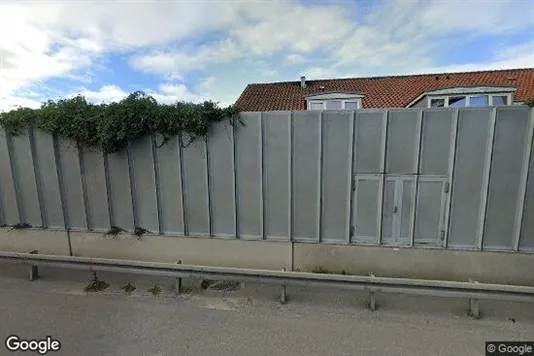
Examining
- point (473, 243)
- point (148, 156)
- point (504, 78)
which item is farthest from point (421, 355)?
point (504, 78)

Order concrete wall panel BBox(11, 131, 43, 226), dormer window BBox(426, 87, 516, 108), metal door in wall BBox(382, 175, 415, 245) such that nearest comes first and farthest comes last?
metal door in wall BBox(382, 175, 415, 245) < concrete wall panel BBox(11, 131, 43, 226) < dormer window BBox(426, 87, 516, 108)

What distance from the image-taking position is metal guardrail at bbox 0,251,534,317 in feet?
13.6

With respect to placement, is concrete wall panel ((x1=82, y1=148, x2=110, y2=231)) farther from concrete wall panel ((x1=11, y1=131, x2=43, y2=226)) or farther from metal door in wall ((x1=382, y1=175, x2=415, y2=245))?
metal door in wall ((x1=382, y1=175, x2=415, y2=245))

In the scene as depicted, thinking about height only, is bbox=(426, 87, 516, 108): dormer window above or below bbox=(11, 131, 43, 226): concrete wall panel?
above

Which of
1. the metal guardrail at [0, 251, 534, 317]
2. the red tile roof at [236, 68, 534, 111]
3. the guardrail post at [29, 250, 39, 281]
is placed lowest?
the guardrail post at [29, 250, 39, 281]

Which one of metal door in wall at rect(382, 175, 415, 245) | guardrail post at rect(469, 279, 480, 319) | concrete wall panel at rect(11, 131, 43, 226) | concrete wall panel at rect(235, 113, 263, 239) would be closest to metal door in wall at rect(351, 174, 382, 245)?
metal door in wall at rect(382, 175, 415, 245)

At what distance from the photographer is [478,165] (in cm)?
521

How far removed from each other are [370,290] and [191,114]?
4550 millimetres

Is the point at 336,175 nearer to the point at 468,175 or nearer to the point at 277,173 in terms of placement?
the point at 277,173

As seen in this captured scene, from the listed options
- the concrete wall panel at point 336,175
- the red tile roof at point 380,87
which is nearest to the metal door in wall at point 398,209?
the concrete wall panel at point 336,175

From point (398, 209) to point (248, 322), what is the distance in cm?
353

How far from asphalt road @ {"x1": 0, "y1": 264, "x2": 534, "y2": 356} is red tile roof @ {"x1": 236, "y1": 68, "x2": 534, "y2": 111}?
13191 mm

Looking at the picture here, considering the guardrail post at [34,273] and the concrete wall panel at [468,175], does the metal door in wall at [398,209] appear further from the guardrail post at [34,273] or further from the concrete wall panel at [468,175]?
the guardrail post at [34,273]

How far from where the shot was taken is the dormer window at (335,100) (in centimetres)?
1545
